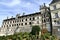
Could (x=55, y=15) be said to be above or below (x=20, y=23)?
above

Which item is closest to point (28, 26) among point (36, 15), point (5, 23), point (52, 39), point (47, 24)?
point (36, 15)

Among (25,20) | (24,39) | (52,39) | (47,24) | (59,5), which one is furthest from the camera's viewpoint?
(25,20)

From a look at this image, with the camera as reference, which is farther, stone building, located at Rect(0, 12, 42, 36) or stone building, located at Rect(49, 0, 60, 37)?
stone building, located at Rect(0, 12, 42, 36)

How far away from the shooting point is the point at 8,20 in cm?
7238

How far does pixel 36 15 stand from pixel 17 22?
13034 millimetres

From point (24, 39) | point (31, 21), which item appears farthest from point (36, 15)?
point (24, 39)

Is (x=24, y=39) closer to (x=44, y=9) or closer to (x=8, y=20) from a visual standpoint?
(x=44, y=9)

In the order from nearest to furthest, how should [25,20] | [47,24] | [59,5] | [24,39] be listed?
[24,39], [59,5], [47,24], [25,20]

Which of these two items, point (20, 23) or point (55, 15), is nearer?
point (55, 15)

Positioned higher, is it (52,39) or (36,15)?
(36,15)

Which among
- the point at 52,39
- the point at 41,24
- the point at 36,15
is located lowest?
the point at 52,39

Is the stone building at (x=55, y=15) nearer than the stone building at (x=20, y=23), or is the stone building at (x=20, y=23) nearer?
the stone building at (x=55, y=15)

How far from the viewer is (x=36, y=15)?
198 ft

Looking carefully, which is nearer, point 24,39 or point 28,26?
point 24,39
